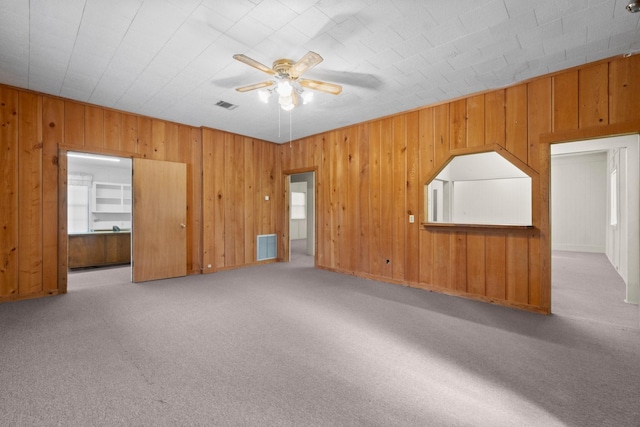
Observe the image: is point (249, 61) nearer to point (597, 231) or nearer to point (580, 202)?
point (580, 202)

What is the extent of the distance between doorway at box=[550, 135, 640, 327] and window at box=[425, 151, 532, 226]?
1.29m

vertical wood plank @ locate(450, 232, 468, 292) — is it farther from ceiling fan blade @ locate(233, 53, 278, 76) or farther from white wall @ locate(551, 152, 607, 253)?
white wall @ locate(551, 152, 607, 253)

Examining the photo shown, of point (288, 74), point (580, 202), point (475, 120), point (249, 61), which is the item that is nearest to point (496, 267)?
point (475, 120)

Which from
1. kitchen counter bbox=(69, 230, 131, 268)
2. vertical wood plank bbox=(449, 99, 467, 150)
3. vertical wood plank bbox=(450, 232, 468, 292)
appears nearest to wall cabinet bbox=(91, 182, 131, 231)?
kitchen counter bbox=(69, 230, 131, 268)

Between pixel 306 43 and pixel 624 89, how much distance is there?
319 cm

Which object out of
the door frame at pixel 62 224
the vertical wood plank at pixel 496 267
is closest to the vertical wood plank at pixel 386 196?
the vertical wood plank at pixel 496 267

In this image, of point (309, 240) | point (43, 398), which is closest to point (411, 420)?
point (43, 398)

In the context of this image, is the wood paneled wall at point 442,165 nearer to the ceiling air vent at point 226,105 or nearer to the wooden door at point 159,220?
the ceiling air vent at point 226,105

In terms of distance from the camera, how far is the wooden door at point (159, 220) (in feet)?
14.9

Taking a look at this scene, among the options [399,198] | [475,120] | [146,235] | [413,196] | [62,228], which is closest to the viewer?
[475,120]

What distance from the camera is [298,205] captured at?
10938mm

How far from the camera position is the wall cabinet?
8617 mm

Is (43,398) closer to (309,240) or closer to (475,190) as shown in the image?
(309,240)

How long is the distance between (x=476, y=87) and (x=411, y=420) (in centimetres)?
365
